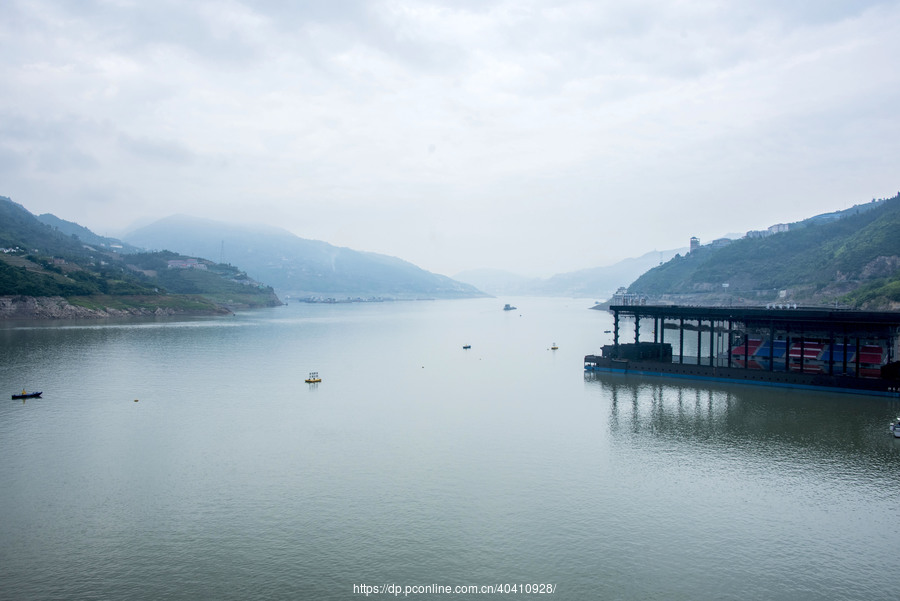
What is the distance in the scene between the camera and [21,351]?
216ft

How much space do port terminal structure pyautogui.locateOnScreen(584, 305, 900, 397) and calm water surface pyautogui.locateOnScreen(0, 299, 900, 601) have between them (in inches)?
106

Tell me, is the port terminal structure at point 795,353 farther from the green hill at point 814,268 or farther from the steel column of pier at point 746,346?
the green hill at point 814,268

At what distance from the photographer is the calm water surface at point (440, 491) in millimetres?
17922

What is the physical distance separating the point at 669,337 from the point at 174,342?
8475 centimetres

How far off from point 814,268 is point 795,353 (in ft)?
378

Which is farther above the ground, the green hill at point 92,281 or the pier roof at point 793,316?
the green hill at point 92,281

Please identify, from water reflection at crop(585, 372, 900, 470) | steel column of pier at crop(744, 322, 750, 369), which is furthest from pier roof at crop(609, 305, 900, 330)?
water reflection at crop(585, 372, 900, 470)

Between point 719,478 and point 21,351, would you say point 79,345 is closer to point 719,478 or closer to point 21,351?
point 21,351

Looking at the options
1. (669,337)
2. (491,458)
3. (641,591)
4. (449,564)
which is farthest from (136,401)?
(669,337)

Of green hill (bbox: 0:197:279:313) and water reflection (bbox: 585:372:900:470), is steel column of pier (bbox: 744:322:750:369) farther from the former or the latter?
green hill (bbox: 0:197:279:313)

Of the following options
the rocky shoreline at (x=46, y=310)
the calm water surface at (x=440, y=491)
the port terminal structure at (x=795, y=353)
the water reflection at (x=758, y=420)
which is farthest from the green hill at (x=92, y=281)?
the water reflection at (x=758, y=420)

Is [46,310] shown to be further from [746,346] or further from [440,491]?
[746,346]

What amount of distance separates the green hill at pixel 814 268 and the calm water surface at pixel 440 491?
76589 mm

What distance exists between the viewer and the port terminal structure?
46.8 m
